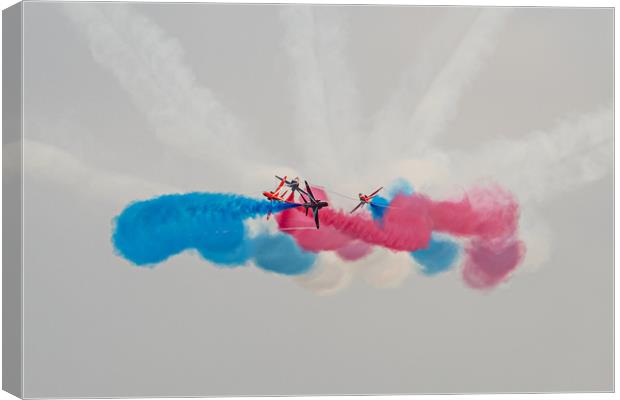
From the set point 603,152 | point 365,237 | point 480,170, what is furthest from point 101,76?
point 603,152

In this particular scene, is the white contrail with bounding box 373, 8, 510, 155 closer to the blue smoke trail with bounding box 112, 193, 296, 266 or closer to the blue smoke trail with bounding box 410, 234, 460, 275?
the blue smoke trail with bounding box 410, 234, 460, 275

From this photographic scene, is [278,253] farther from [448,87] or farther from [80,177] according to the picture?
[448,87]

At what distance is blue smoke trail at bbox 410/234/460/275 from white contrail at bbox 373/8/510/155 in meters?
0.90

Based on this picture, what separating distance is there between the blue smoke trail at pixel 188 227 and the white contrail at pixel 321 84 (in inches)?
26.8

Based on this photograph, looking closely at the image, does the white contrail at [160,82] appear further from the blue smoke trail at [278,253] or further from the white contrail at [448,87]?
the white contrail at [448,87]

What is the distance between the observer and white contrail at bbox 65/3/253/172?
41.3 ft

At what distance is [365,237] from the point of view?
1283cm

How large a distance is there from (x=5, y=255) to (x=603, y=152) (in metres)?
5.78

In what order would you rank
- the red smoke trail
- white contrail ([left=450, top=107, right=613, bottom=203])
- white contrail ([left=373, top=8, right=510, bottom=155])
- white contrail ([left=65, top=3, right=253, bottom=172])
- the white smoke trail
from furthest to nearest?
white contrail ([left=450, top=107, right=613, bottom=203]), white contrail ([left=373, top=8, right=510, bottom=155]), the red smoke trail, white contrail ([left=65, top=3, right=253, bottom=172]), the white smoke trail

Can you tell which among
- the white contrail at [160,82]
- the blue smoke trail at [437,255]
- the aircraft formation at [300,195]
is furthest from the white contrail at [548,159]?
the white contrail at [160,82]

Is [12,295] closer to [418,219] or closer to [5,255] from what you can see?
[5,255]

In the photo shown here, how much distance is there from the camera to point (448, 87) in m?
13.0

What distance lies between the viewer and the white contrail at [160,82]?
496 inches

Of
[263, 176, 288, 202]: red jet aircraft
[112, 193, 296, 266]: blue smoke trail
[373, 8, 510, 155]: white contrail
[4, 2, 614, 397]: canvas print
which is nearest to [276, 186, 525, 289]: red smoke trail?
[4, 2, 614, 397]: canvas print
